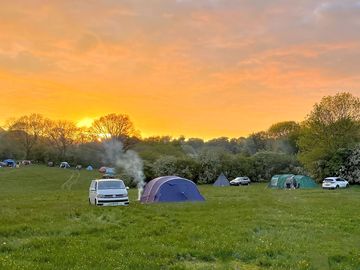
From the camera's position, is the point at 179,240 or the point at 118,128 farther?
the point at 118,128

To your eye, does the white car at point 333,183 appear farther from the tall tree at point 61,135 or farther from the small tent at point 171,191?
the tall tree at point 61,135

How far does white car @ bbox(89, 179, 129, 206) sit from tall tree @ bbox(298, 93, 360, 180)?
43.8m

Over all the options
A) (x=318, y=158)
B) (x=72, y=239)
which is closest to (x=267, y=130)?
(x=318, y=158)

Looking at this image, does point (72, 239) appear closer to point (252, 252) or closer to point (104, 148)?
point (252, 252)

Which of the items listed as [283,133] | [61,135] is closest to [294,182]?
[283,133]

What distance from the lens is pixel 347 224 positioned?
1848 cm

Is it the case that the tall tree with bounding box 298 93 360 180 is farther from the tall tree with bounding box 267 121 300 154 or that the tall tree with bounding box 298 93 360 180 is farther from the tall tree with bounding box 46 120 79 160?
the tall tree with bounding box 46 120 79 160

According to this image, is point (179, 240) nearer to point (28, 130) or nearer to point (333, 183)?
point (333, 183)

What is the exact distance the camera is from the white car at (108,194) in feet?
89.4

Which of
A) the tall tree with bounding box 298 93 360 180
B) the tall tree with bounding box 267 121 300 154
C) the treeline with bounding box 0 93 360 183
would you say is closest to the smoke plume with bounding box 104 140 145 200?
the treeline with bounding box 0 93 360 183

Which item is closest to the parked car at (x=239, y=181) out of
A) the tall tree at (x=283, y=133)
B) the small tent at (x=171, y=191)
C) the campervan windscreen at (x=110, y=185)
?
the tall tree at (x=283, y=133)

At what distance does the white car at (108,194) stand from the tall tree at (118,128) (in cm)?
7503

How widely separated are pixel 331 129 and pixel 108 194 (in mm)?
46990

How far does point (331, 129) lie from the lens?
215 ft
